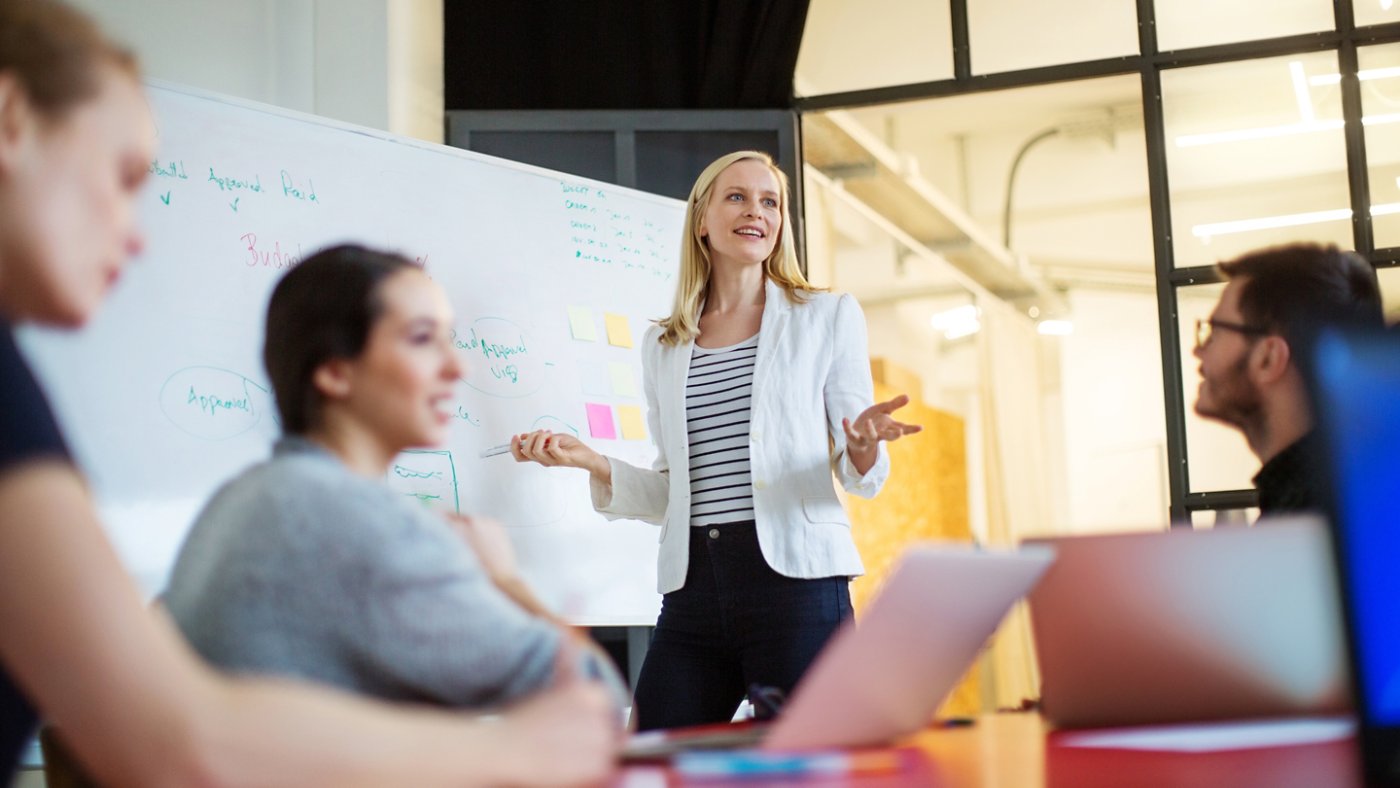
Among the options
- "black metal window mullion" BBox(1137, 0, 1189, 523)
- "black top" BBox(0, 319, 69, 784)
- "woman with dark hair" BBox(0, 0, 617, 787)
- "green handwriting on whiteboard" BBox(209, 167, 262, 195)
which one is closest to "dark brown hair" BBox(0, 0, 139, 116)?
"woman with dark hair" BBox(0, 0, 617, 787)

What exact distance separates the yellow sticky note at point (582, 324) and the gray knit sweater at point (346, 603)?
252 centimetres

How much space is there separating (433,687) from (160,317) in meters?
2.03

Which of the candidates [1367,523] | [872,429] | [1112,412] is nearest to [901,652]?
[1367,523]

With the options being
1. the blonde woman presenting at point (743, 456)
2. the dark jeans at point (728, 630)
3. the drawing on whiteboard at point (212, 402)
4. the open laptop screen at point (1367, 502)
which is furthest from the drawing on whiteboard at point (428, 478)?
the open laptop screen at point (1367, 502)

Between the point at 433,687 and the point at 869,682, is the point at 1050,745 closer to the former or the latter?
the point at 869,682

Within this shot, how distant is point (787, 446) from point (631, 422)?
1.10 meters

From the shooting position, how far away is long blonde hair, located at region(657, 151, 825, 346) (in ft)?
8.80

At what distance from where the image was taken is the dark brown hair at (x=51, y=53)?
2.53ft

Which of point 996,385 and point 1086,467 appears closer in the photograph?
point 996,385

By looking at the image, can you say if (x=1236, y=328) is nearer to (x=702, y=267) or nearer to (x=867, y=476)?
(x=867, y=476)

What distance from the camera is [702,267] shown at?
279 cm

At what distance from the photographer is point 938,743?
1204mm

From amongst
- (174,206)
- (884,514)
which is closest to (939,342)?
(884,514)

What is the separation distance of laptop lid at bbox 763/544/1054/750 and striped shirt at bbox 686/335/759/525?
130 cm
